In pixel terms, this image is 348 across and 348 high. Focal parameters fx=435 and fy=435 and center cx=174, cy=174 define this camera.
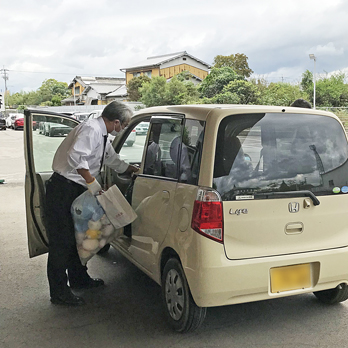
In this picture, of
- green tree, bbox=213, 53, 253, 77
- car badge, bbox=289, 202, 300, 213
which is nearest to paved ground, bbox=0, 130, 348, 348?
car badge, bbox=289, 202, 300, 213

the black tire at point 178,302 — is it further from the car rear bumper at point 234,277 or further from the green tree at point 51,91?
the green tree at point 51,91

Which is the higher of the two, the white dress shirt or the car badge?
the white dress shirt

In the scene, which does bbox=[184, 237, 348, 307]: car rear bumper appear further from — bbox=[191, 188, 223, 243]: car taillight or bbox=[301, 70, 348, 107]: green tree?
bbox=[301, 70, 348, 107]: green tree

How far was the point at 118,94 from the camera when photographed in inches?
2810

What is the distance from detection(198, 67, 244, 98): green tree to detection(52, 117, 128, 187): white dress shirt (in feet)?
120

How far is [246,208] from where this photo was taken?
2854 millimetres

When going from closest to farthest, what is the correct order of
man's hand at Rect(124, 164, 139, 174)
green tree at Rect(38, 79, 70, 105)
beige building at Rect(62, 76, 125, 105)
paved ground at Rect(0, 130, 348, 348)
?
paved ground at Rect(0, 130, 348, 348) → man's hand at Rect(124, 164, 139, 174) → beige building at Rect(62, 76, 125, 105) → green tree at Rect(38, 79, 70, 105)

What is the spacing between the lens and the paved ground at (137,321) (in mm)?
3076

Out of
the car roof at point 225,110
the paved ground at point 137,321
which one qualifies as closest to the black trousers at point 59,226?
the paved ground at point 137,321

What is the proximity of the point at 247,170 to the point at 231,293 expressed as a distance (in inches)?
32.1

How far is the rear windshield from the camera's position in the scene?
2875 mm

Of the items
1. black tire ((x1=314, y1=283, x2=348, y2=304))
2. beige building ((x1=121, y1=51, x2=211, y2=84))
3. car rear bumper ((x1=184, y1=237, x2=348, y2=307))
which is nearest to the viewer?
car rear bumper ((x1=184, y1=237, x2=348, y2=307))

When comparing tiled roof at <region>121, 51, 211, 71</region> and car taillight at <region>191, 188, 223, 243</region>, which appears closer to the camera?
car taillight at <region>191, 188, 223, 243</region>

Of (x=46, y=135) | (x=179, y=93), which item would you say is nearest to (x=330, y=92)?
(x=179, y=93)
